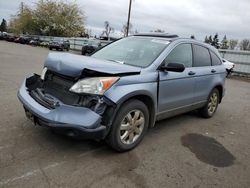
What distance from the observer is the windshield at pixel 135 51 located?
4.45m

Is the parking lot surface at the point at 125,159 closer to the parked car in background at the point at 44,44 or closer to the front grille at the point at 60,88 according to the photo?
the front grille at the point at 60,88

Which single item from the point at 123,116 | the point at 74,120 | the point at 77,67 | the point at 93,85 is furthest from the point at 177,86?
the point at 74,120

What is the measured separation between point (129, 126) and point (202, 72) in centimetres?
236

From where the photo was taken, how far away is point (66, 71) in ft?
11.9

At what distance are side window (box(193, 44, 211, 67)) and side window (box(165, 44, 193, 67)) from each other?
8.0 inches

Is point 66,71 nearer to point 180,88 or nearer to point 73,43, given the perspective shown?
point 180,88

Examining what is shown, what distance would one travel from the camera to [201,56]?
18.6ft

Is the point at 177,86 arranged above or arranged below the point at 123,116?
above

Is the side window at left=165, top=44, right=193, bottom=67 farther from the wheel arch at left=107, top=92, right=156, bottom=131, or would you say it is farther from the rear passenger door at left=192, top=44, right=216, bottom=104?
the wheel arch at left=107, top=92, right=156, bottom=131

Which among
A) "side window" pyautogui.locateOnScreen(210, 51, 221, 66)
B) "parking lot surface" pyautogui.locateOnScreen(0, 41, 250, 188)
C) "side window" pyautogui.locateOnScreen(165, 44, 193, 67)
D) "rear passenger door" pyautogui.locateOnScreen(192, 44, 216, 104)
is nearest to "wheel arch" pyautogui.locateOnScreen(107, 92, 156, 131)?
"parking lot surface" pyautogui.locateOnScreen(0, 41, 250, 188)

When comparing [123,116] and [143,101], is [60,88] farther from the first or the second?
[143,101]

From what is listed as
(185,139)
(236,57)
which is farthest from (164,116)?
(236,57)

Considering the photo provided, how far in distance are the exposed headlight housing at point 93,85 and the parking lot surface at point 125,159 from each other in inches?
36.9

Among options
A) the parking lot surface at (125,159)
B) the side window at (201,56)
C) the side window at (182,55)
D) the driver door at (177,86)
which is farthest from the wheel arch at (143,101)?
the side window at (201,56)
